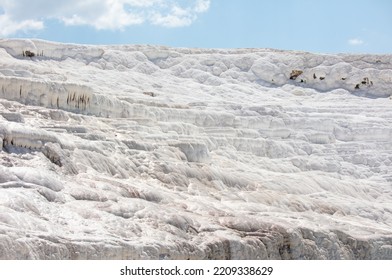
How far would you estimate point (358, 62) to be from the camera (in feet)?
136

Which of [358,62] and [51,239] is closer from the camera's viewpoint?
[51,239]

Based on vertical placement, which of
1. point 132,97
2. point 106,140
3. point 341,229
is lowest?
point 341,229

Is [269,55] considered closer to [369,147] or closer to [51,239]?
[369,147]

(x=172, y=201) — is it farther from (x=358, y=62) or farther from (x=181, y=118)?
(x=358, y=62)

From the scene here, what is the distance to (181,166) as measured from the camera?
61.3ft

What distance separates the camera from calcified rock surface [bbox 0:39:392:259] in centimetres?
1238

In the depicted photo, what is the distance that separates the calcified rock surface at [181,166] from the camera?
1238 centimetres

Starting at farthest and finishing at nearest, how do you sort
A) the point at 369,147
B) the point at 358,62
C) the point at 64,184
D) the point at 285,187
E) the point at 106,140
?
the point at 358,62 → the point at 369,147 → the point at 285,187 → the point at 106,140 → the point at 64,184

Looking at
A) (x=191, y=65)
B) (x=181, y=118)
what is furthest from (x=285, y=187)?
(x=191, y=65)

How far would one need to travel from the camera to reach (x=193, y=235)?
13266 mm

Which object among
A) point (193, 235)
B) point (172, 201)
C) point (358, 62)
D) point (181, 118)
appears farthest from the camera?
point (358, 62)

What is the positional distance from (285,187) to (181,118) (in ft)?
24.5

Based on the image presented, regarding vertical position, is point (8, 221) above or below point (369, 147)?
below

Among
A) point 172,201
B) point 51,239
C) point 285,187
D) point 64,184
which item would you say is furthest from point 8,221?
point 285,187
